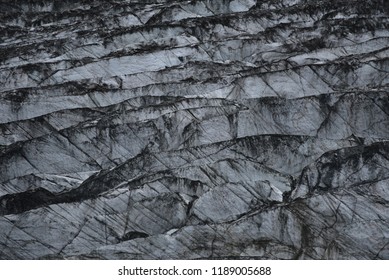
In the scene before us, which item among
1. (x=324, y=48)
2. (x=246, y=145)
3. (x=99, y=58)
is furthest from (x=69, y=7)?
(x=246, y=145)

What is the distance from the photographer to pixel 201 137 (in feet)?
67.2

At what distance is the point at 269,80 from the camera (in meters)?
23.2

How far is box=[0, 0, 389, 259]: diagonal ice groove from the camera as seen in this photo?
1655 centimetres

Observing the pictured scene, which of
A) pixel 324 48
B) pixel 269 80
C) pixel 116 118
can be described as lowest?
pixel 116 118

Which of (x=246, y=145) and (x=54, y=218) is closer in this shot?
(x=54, y=218)

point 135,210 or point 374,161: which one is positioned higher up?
point 374,161

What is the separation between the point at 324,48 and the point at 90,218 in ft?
40.3

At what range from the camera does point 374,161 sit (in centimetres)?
1809

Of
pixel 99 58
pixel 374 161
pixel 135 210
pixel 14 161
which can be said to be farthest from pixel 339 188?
pixel 99 58

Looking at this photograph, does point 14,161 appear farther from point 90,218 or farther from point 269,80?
point 269,80

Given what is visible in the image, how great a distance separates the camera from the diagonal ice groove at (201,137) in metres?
16.5
